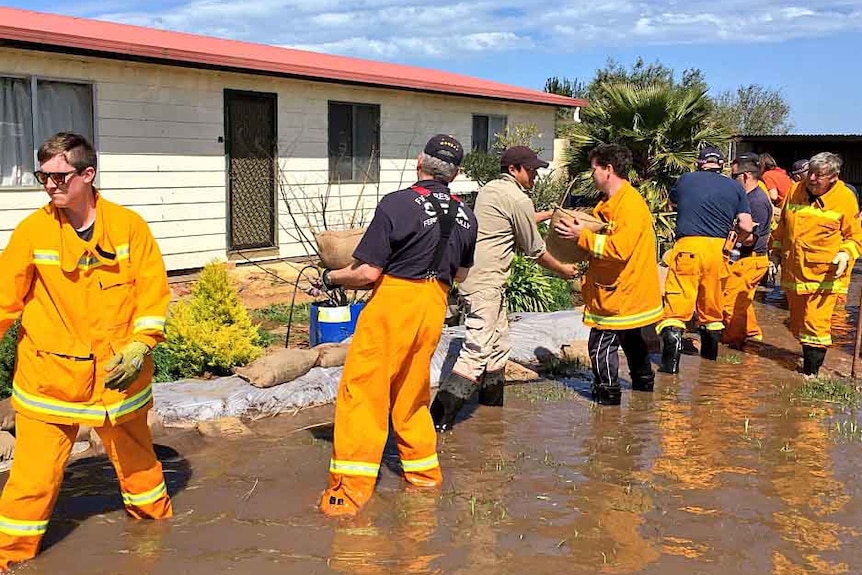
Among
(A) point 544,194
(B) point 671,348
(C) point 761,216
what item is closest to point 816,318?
(B) point 671,348

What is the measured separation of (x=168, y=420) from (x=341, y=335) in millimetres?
1933

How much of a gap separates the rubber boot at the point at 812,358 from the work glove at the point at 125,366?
596 centimetres

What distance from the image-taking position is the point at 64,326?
148 inches

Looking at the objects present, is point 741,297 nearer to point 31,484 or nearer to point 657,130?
point 31,484

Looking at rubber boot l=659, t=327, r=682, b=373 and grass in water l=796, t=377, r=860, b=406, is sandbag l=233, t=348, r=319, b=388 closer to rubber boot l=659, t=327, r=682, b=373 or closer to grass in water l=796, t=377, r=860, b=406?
rubber boot l=659, t=327, r=682, b=373

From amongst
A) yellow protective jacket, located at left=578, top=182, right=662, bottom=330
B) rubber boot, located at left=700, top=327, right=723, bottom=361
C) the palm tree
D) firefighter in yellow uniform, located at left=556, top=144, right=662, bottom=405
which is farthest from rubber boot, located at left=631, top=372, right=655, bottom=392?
the palm tree

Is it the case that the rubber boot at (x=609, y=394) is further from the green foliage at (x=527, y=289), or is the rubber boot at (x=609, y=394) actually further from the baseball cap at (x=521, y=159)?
the green foliage at (x=527, y=289)

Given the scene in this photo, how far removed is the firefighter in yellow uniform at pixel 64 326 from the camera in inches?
146

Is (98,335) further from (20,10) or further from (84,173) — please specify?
(20,10)

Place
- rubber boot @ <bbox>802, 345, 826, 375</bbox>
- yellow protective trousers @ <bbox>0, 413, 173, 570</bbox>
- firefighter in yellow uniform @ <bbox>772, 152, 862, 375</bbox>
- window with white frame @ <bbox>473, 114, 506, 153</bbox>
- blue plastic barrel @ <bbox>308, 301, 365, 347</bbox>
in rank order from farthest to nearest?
window with white frame @ <bbox>473, 114, 506, 153</bbox> → rubber boot @ <bbox>802, 345, 826, 375</bbox> → firefighter in yellow uniform @ <bbox>772, 152, 862, 375</bbox> → blue plastic barrel @ <bbox>308, 301, 365, 347</bbox> → yellow protective trousers @ <bbox>0, 413, 173, 570</bbox>

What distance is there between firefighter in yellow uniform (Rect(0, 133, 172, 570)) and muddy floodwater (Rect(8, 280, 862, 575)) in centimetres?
39

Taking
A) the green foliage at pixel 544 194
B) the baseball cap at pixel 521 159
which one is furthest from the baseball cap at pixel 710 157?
the green foliage at pixel 544 194

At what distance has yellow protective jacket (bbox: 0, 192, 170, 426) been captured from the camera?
373cm

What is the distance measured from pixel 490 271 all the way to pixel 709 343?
322 cm
